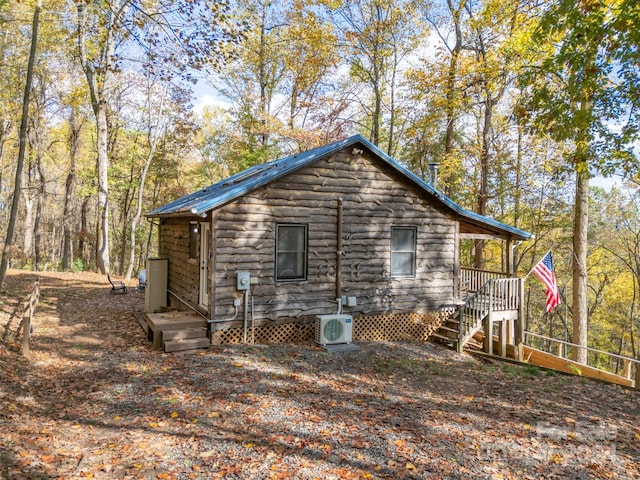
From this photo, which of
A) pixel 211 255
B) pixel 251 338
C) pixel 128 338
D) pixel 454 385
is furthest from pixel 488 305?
pixel 128 338

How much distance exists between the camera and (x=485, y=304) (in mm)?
11766

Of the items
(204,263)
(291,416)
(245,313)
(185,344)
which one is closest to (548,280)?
(245,313)

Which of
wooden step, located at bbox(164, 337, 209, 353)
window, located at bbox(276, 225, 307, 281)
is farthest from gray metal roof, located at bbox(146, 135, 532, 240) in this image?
wooden step, located at bbox(164, 337, 209, 353)

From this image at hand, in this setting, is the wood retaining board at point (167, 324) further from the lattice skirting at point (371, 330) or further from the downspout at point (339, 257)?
the downspout at point (339, 257)

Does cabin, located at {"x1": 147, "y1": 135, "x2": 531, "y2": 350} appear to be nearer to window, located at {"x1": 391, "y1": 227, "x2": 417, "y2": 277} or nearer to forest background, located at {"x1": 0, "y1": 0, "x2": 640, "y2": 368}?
window, located at {"x1": 391, "y1": 227, "x2": 417, "y2": 277}

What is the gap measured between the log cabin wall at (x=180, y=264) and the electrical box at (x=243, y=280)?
1606 mm

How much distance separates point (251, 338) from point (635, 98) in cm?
887

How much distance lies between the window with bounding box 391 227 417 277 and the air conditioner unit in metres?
2.18

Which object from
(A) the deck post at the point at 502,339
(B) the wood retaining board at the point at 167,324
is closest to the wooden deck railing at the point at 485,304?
(A) the deck post at the point at 502,339

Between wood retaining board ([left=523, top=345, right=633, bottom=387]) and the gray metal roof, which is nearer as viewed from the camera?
the gray metal roof

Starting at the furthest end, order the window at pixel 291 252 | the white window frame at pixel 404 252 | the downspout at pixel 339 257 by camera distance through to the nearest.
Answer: the white window frame at pixel 404 252 → the downspout at pixel 339 257 → the window at pixel 291 252

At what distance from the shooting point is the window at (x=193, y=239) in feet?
34.6

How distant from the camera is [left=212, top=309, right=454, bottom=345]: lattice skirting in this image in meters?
9.37

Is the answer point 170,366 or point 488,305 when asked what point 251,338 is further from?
point 488,305
